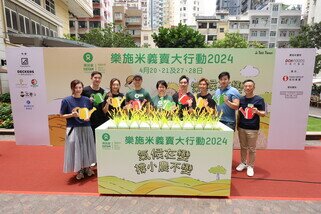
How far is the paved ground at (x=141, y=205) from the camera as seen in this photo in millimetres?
2867

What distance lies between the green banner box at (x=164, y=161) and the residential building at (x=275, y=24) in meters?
39.9

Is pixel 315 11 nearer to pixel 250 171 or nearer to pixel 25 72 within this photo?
pixel 250 171

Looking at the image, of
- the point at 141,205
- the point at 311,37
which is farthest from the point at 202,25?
the point at 141,205

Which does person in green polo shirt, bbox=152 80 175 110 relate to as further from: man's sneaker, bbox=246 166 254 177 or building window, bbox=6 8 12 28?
building window, bbox=6 8 12 28

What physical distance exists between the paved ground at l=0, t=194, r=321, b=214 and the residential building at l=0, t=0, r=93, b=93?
5.41m

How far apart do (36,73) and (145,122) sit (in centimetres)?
332

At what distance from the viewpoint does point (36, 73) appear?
504 cm

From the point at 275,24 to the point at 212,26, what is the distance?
10594 millimetres

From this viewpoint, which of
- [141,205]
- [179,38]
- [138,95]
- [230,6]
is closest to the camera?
[141,205]

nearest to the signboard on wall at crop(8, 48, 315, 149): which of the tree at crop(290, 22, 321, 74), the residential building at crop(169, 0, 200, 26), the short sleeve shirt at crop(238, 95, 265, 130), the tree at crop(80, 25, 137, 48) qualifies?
the short sleeve shirt at crop(238, 95, 265, 130)

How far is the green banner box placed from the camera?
2998 mm

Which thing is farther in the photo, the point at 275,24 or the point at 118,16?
the point at 118,16

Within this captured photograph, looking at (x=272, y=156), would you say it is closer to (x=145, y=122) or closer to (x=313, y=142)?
(x=313, y=142)

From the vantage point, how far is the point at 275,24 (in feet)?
122
